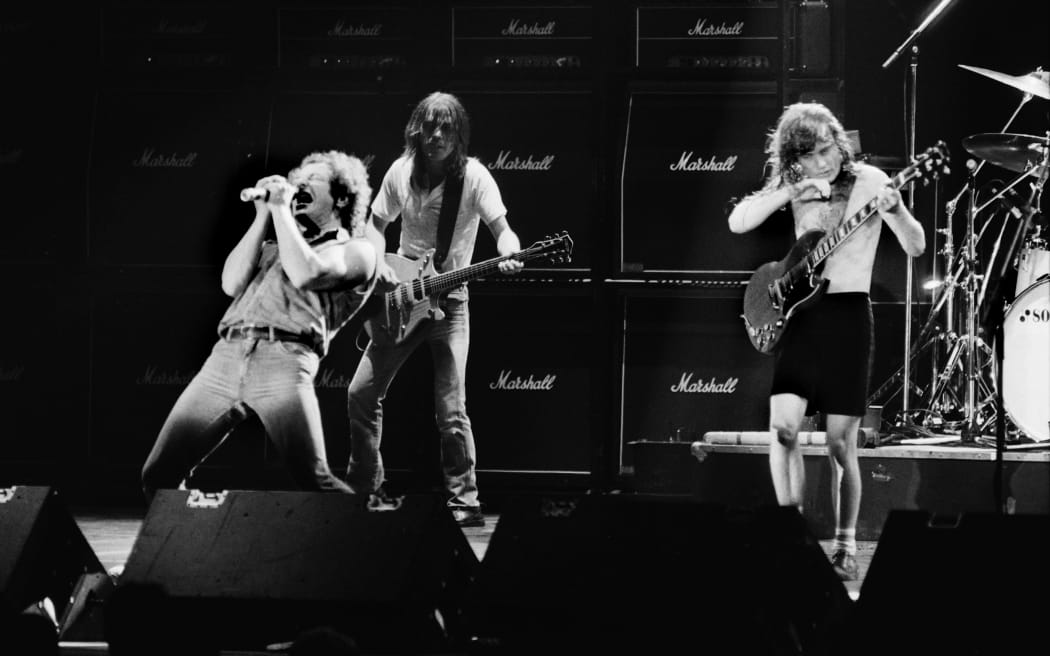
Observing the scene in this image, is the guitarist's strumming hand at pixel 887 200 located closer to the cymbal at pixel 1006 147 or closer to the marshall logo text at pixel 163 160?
the cymbal at pixel 1006 147

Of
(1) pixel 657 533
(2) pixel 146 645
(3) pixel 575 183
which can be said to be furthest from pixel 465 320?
(2) pixel 146 645

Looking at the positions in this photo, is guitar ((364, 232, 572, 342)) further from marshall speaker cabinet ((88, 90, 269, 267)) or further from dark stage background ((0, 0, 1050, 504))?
marshall speaker cabinet ((88, 90, 269, 267))

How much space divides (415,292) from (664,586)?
10.6 feet

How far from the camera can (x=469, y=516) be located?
21.9 ft

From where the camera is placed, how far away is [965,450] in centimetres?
650

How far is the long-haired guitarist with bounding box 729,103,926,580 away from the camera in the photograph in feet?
17.4

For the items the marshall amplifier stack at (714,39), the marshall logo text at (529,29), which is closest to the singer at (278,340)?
the marshall logo text at (529,29)

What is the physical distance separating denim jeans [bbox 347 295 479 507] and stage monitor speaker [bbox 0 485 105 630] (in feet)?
8.00

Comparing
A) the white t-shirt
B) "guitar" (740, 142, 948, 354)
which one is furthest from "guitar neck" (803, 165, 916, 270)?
the white t-shirt

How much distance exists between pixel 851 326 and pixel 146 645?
345cm

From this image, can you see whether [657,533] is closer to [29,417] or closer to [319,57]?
[319,57]

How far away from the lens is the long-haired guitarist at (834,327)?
5297mm

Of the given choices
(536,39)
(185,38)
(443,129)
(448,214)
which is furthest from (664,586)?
(185,38)

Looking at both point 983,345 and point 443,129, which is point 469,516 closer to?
point 443,129
